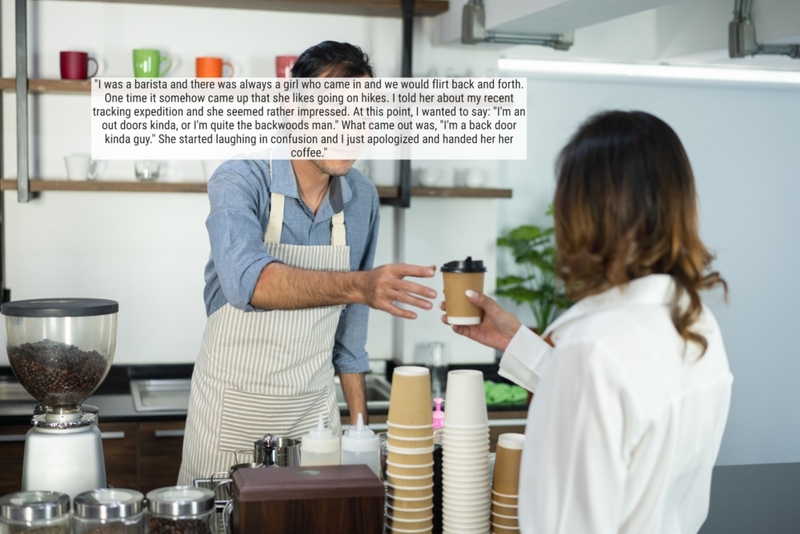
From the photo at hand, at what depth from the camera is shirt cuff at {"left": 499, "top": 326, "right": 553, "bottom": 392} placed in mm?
1528

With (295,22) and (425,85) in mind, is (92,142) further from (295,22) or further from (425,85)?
(425,85)

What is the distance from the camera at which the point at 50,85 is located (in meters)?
3.22

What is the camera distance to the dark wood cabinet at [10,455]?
9.61ft

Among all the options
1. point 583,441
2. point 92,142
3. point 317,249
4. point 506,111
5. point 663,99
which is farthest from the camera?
point 663,99

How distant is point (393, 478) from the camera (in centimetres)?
145

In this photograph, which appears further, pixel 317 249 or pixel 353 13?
pixel 353 13

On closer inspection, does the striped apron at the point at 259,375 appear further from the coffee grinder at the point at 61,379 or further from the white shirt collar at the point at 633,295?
the white shirt collar at the point at 633,295

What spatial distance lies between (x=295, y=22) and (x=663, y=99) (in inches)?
79.5

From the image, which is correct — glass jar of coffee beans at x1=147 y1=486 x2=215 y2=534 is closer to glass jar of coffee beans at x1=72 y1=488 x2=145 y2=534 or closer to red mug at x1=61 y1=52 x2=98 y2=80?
glass jar of coffee beans at x1=72 y1=488 x2=145 y2=534

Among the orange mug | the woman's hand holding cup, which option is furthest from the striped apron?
the orange mug

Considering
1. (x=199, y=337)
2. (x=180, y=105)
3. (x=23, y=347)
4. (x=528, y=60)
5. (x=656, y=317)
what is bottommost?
(x=199, y=337)

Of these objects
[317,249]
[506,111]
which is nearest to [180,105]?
[506,111]

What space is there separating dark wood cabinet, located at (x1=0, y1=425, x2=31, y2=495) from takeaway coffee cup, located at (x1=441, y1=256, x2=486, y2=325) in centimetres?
199

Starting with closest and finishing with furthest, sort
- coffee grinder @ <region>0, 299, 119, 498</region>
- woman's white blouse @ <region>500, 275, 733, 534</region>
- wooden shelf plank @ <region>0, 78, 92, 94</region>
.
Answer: woman's white blouse @ <region>500, 275, 733, 534</region> < coffee grinder @ <region>0, 299, 119, 498</region> < wooden shelf plank @ <region>0, 78, 92, 94</region>
